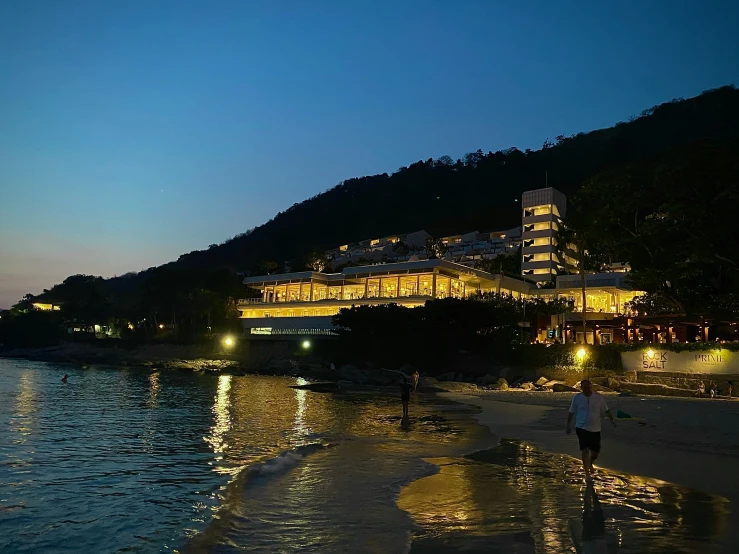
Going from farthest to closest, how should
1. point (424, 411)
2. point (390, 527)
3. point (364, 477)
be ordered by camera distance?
point (424, 411) < point (364, 477) < point (390, 527)

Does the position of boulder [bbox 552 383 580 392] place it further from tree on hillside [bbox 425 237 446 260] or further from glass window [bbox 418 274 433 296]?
tree on hillside [bbox 425 237 446 260]

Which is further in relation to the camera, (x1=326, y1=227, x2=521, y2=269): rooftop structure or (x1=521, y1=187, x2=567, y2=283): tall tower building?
(x1=326, y1=227, x2=521, y2=269): rooftop structure

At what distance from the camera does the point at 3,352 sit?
346 feet

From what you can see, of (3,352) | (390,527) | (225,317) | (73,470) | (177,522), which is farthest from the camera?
(3,352)

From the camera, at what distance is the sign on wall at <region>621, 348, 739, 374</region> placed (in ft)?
99.9

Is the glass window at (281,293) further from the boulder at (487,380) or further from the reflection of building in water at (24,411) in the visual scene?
the reflection of building in water at (24,411)

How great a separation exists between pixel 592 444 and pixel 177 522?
7213 mm

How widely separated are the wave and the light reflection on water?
2680 mm

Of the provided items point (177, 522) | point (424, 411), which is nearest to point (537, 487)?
point (177, 522)

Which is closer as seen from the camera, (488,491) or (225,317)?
(488,491)

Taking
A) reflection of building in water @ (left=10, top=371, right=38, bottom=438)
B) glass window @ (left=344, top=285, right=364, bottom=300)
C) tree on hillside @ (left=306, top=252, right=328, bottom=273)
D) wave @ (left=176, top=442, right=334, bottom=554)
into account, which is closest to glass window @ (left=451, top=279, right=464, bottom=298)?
glass window @ (left=344, top=285, right=364, bottom=300)

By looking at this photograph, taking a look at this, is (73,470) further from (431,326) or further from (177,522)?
(431,326)

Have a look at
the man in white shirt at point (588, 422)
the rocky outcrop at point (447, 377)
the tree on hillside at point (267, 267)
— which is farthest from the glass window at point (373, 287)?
the man in white shirt at point (588, 422)

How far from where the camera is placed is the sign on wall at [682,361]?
30.5m
